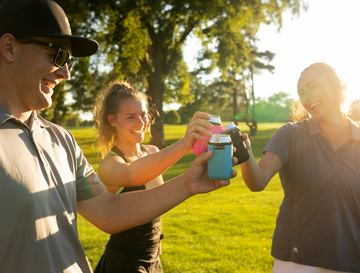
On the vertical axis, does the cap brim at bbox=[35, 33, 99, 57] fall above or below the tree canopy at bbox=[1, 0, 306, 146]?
below

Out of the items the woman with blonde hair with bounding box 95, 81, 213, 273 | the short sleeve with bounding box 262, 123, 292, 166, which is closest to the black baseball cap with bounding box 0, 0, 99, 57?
the woman with blonde hair with bounding box 95, 81, 213, 273

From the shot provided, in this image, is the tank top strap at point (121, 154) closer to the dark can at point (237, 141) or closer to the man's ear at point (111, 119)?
the man's ear at point (111, 119)

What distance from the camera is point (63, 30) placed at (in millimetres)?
1693

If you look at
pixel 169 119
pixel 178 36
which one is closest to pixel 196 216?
pixel 178 36

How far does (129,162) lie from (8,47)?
4.74 ft

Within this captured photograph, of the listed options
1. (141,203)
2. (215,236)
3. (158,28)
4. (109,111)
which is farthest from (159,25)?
(141,203)

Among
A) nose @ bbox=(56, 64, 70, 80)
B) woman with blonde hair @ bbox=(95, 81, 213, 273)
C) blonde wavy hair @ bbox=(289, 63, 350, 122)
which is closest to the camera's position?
nose @ bbox=(56, 64, 70, 80)

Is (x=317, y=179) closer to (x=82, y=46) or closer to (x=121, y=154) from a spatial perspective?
(x=121, y=154)

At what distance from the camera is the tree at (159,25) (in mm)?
15750

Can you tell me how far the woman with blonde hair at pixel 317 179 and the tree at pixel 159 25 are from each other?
47.0ft

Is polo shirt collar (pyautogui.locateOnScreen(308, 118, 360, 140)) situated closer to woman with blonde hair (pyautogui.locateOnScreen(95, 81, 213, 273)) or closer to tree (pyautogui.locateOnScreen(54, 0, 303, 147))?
woman with blonde hair (pyautogui.locateOnScreen(95, 81, 213, 273))

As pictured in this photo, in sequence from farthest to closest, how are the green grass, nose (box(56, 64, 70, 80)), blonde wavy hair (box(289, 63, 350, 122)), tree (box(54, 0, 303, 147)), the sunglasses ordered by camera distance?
tree (box(54, 0, 303, 147)), the green grass, blonde wavy hair (box(289, 63, 350, 122)), nose (box(56, 64, 70, 80)), the sunglasses

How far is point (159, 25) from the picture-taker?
18.8 meters

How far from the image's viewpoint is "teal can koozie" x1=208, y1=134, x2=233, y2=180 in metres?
1.68
